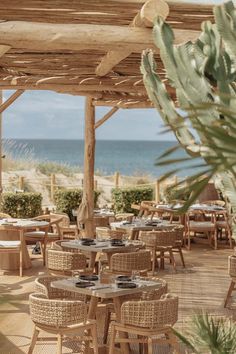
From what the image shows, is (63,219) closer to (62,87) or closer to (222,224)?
(222,224)

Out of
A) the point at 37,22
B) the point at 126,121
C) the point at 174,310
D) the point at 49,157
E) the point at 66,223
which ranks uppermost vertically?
the point at 126,121

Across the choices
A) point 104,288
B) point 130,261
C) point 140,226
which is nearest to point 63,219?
point 140,226

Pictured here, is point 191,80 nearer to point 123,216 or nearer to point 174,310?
point 174,310

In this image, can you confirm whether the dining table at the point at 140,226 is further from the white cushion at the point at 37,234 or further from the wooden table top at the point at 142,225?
the white cushion at the point at 37,234

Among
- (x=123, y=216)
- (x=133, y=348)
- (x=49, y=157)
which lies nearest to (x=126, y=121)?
(x=49, y=157)

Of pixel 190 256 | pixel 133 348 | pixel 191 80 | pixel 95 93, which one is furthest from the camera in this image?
pixel 190 256

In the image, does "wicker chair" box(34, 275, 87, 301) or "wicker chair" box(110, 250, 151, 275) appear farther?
"wicker chair" box(110, 250, 151, 275)

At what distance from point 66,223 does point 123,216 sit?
3.16 feet

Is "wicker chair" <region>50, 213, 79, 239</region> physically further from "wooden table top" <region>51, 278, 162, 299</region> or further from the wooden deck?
"wooden table top" <region>51, 278, 162, 299</region>

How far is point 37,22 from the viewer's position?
15.3 feet

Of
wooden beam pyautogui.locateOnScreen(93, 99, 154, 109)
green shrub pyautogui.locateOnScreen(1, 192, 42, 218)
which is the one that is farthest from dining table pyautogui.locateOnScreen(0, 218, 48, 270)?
green shrub pyautogui.locateOnScreen(1, 192, 42, 218)

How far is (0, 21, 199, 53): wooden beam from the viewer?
14.8 feet

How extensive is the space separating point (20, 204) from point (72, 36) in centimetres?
866

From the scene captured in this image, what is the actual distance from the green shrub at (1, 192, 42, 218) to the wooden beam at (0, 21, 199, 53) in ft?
27.9
